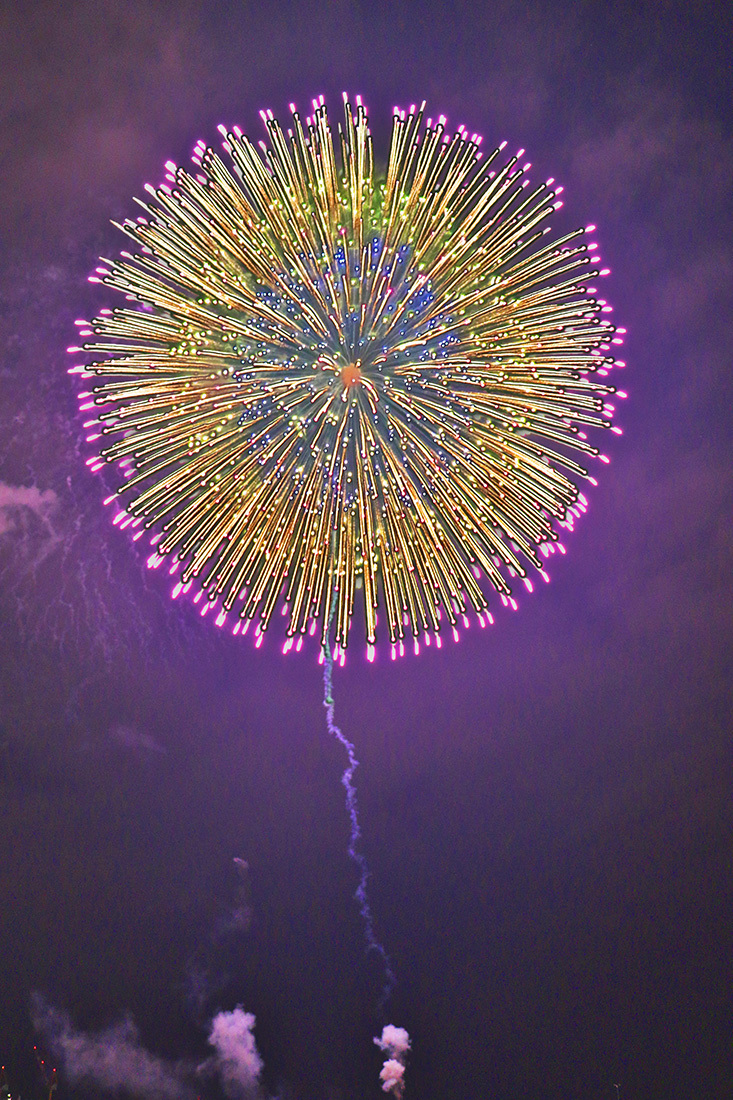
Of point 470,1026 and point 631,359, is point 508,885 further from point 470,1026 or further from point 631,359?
point 631,359

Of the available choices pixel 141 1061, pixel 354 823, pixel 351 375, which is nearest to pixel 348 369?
pixel 351 375

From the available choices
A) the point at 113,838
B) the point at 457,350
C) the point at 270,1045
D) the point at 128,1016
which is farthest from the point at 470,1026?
the point at 457,350

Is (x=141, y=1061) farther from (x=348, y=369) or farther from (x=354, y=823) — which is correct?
(x=348, y=369)

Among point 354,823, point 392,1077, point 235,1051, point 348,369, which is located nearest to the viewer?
point 348,369

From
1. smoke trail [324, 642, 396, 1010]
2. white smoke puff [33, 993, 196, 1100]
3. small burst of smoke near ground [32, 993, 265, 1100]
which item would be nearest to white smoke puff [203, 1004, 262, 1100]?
small burst of smoke near ground [32, 993, 265, 1100]

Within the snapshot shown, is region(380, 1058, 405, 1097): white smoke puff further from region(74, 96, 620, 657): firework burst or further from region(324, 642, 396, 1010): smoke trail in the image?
region(74, 96, 620, 657): firework burst
